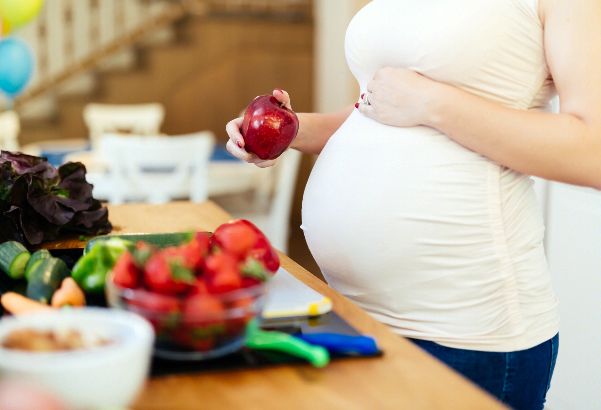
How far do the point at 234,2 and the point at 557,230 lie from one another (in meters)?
4.33

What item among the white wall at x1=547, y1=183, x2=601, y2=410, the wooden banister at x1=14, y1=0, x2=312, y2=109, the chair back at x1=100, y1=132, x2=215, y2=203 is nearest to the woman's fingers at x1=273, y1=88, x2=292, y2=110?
the white wall at x1=547, y1=183, x2=601, y2=410

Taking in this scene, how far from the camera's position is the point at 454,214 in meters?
1.21

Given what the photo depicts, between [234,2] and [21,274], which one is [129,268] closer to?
[21,274]

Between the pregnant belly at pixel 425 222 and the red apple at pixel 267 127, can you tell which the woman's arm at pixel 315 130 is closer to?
the red apple at pixel 267 127

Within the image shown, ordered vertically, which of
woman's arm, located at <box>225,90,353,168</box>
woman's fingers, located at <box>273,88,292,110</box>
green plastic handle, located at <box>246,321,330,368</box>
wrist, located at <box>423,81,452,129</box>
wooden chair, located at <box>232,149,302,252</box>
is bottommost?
wooden chair, located at <box>232,149,302,252</box>

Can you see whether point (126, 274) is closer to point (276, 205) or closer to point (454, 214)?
point (454, 214)

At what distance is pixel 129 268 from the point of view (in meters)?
0.85

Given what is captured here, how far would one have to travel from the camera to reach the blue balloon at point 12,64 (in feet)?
12.5

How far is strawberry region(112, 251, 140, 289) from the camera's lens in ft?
Result: 2.78

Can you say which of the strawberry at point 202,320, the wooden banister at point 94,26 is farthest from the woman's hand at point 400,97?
the wooden banister at point 94,26

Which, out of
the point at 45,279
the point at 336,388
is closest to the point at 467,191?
Result: the point at 336,388

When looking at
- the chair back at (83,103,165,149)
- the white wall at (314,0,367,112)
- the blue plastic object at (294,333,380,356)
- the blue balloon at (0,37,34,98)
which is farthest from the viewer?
the white wall at (314,0,367,112)

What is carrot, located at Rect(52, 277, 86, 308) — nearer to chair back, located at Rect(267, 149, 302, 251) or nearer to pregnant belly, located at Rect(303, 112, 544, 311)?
pregnant belly, located at Rect(303, 112, 544, 311)

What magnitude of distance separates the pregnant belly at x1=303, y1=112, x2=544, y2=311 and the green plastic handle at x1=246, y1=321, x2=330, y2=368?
1.17 ft
